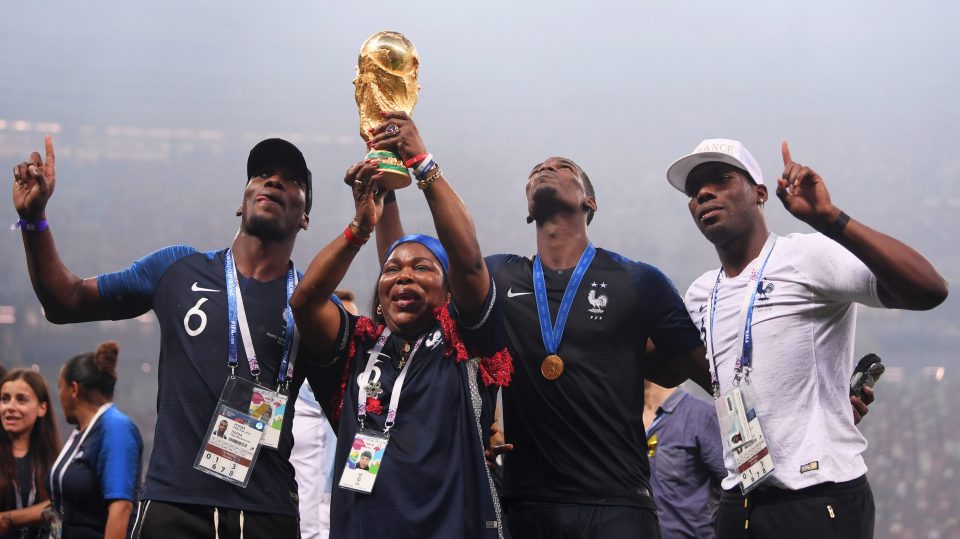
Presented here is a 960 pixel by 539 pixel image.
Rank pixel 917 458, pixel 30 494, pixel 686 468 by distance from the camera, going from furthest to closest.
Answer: pixel 917 458 → pixel 30 494 → pixel 686 468

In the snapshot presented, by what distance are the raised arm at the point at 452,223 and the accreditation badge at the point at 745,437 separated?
77 centimetres

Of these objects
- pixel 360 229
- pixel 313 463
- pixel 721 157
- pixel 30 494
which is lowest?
pixel 30 494

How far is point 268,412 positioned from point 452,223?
74 centimetres

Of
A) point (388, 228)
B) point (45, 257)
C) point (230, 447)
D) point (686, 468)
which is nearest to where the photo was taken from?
point (230, 447)

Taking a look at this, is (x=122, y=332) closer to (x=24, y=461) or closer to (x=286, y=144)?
(x=24, y=461)

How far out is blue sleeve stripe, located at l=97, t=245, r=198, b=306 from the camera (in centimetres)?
250

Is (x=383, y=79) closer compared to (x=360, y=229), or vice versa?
(x=360, y=229)

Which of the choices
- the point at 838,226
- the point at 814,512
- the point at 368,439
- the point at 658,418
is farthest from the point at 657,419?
the point at 368,439

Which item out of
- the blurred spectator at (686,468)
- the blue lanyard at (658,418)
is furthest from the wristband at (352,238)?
the blue lanyard at (658,418)

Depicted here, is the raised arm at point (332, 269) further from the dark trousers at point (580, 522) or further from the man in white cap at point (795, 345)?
the man in white cap at point (795, 345)

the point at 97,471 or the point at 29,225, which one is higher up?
the point at 29,225

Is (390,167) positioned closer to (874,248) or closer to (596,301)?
(596,301)

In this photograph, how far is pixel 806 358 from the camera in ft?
7.71

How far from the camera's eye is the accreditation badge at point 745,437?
230 centimetres
